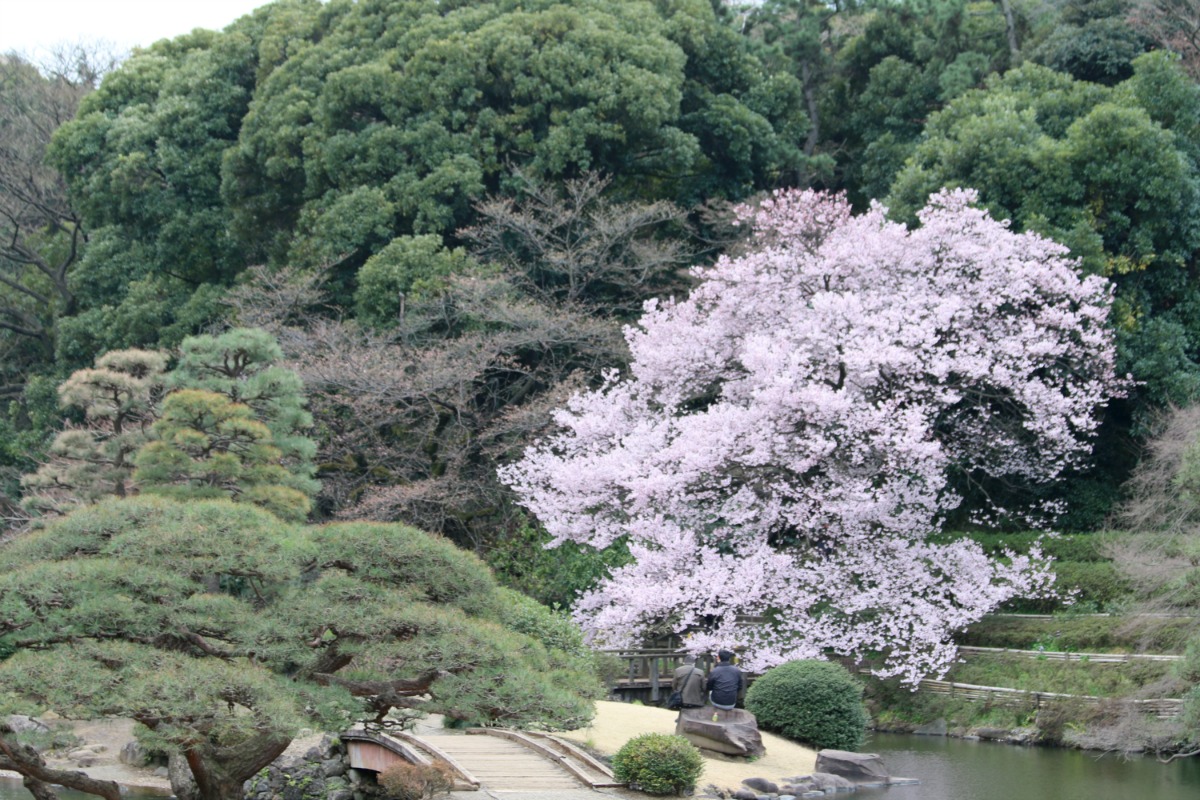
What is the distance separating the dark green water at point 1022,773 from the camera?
46.5ft

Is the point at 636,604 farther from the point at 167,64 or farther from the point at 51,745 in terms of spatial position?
the point at 167,64

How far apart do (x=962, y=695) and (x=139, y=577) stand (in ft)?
41.9

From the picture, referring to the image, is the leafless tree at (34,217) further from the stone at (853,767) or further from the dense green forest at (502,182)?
the stone at (853,767)

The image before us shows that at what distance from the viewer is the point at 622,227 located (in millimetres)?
24609

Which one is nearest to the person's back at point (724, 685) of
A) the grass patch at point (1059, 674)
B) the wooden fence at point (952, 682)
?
the wooden fence at point (952, 682)

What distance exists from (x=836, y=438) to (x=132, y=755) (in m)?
10.4

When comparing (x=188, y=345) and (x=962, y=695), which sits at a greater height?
(x=188, y=345)

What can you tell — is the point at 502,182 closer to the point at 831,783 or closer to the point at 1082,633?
the point at 1082,633

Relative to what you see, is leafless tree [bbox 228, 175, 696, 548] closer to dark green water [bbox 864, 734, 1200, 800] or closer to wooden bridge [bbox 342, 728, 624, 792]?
wooden bridge [bbox 342, 728, 624, 792]

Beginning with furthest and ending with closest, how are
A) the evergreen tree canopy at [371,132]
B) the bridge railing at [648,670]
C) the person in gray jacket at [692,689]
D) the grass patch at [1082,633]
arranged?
the evergreen tree canopy at [371,132], the bridge railing at [648,670], the grass patch at [1082,633], the person in gray jacket at [692,689]

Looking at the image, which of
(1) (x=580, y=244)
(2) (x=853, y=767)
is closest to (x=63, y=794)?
(2) (x=853, y=767)

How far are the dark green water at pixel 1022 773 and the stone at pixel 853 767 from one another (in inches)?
7.0

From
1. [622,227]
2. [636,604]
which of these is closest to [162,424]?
[636,604]

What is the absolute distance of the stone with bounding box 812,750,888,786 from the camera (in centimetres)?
1455
